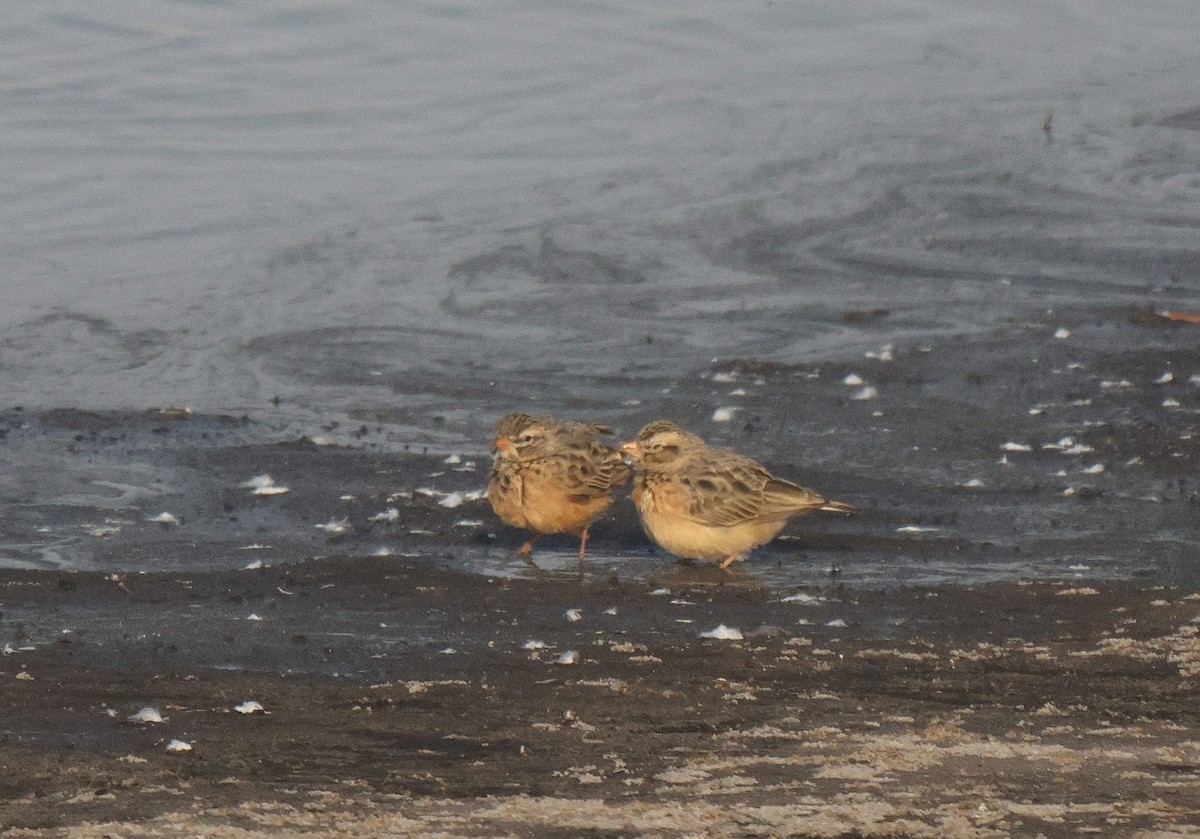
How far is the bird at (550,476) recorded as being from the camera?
902 centimetres

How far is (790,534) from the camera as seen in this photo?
9.47 meters

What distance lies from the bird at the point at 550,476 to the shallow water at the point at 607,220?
1312 mm

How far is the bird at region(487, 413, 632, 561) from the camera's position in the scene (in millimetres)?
9023

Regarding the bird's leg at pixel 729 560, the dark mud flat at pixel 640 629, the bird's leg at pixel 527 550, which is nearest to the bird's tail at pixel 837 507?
the dark mud flat at pixel 640 629

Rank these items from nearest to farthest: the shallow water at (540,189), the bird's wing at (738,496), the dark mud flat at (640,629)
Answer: the dark mud flat at (640,629) → the bird's wing at (738,496) → the shallow water at (540,189)

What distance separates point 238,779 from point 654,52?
1827cm

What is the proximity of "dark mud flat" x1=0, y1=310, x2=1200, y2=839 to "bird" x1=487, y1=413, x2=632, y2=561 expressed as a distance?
0.23 m

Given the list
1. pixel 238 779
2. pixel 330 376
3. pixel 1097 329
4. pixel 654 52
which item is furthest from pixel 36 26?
pixel 238 779

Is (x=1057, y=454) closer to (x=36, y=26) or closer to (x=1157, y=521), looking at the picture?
(x=1157, y=521)

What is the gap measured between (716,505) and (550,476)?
80 centimetres

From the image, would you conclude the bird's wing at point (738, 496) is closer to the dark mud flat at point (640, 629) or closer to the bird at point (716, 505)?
the bird at point (716, 505)

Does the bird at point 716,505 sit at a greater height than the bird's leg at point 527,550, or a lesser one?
greater

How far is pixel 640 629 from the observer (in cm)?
757

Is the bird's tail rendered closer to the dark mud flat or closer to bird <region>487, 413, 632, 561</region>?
the dark mud flat
